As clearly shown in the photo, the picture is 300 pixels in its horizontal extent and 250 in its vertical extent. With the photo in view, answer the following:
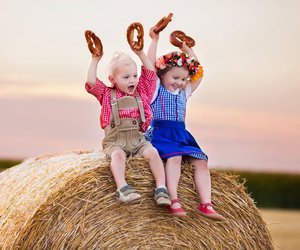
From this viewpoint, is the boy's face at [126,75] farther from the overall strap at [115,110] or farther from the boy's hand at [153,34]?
the boy's hand at [153,34]

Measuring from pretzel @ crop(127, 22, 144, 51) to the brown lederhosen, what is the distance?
1.33 ft

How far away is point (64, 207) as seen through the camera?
5688 mm

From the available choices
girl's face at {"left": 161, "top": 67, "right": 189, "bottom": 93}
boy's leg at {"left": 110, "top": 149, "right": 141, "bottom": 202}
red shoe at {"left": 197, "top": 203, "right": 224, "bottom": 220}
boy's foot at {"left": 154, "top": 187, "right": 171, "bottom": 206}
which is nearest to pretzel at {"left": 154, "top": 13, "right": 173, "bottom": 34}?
girl's face at {"left": 161, "top": 67, "right": 189, "bottom": 93}

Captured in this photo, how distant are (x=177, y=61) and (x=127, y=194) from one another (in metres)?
1.16

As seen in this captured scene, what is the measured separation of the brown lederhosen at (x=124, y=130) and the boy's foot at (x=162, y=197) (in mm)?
335

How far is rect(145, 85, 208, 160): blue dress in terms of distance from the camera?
6.00 m

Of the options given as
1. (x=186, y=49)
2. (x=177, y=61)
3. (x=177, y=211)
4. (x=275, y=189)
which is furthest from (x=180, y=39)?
(x=275, y=189)

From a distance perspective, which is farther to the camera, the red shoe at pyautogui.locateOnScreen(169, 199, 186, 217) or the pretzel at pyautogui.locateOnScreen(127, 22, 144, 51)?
the pretzel at pyautogui.locateOnScreen(127, 22, 144, 51)

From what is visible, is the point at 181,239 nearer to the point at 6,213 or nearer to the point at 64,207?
the point at 64,207

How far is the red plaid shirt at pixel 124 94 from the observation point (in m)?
5.88

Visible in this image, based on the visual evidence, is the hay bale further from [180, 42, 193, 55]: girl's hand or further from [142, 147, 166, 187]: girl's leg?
[180, 42, 193, 55]: girl's hand

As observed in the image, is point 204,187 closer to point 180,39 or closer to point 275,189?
point 180,39

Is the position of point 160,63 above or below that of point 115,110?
above

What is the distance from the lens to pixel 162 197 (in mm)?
5785
